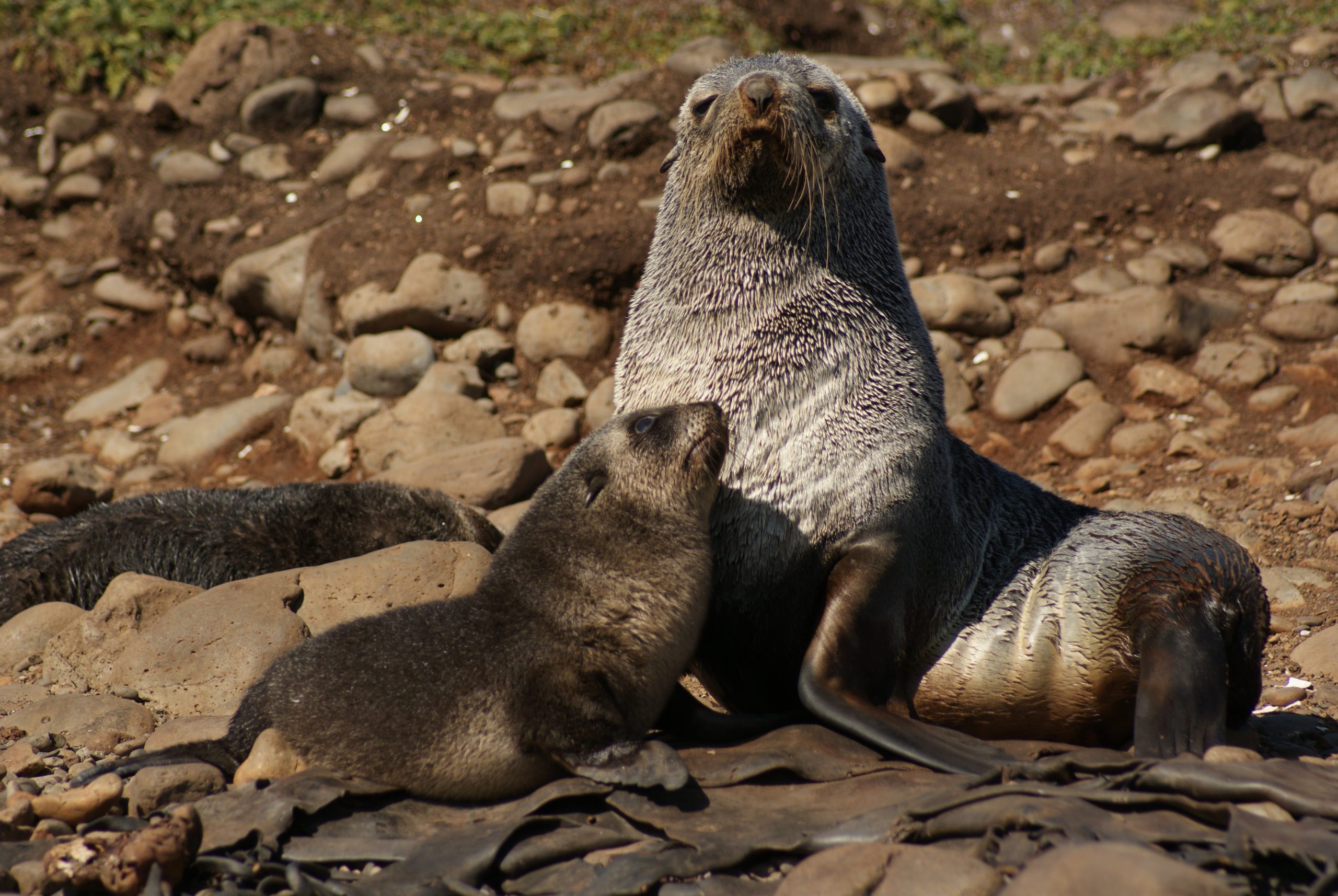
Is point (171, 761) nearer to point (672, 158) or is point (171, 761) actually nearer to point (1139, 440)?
point (672, 158)

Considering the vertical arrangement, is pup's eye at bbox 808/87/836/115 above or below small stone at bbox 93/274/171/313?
above

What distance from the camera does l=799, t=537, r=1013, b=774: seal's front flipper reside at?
3.69m

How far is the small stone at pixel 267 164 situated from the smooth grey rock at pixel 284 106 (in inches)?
10.3

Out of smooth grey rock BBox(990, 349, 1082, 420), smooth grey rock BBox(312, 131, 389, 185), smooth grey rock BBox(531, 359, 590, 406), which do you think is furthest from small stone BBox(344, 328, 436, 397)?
smooth grey rock BBox(990, 349, 1082, 420)

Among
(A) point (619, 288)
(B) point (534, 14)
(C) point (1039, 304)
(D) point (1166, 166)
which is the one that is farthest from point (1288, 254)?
(B) point (534, 14)

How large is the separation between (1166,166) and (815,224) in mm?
6466

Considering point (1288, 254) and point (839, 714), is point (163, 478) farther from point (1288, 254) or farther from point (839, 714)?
point (1288, 254)

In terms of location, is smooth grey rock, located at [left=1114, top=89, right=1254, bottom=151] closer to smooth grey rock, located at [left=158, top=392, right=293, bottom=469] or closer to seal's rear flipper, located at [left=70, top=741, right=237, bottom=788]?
smooth grey rock, located at [left=158, top=392, right=293, bottom=469]

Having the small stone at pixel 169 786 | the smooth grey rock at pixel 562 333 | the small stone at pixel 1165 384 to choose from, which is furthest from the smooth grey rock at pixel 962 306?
the small stone at pixel 169 786

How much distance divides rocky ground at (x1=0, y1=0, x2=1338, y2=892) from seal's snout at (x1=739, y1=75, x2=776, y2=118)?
364cm

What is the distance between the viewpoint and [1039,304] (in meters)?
9.09

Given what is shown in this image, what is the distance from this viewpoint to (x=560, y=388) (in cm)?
888

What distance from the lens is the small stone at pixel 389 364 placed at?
9.01m

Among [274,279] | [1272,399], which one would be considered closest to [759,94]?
[1272,399]
